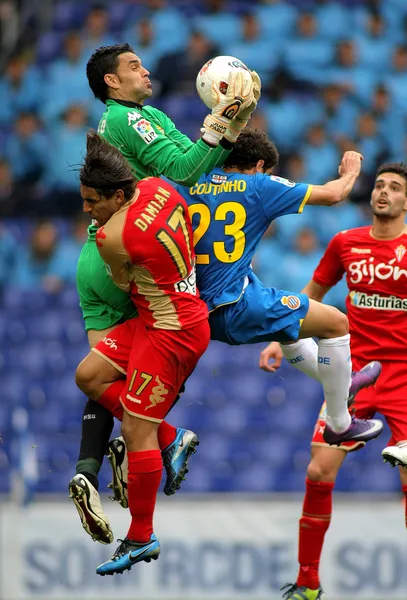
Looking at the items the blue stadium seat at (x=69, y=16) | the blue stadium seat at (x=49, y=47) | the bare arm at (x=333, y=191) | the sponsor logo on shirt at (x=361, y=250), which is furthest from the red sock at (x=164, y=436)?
the blue stadium seat at (x=69, y=16)

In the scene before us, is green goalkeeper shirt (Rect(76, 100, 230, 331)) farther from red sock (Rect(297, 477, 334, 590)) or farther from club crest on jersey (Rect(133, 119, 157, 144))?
red sock (Rect(297, 477, 334, 590))

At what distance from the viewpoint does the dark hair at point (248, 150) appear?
23.7 feet

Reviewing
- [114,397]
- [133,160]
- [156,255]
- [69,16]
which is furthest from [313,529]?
[69,16]

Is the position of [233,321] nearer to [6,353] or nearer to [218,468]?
[218,468]

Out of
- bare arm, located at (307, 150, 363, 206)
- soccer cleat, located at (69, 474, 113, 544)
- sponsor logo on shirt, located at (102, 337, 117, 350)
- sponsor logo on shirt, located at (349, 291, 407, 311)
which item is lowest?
soccer cleat, located at (69, 474, 113, 544)

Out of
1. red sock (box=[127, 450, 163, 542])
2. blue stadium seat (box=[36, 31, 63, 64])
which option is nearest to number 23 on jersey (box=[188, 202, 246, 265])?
red sock (box=[127, 450, 163, 542])

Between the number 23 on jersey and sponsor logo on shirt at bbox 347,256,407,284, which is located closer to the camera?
the number 23 on jersey

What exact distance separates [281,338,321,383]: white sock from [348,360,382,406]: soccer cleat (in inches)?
9.4

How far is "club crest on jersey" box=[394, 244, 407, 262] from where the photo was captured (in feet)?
27.6

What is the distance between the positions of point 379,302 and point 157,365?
2041mm

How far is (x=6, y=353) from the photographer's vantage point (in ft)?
44.3

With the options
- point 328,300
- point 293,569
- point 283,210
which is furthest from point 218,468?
point 283,210

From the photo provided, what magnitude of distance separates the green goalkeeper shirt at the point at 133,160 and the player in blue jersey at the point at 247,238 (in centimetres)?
19

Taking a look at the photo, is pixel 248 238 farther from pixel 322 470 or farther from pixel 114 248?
pixel 322 470
